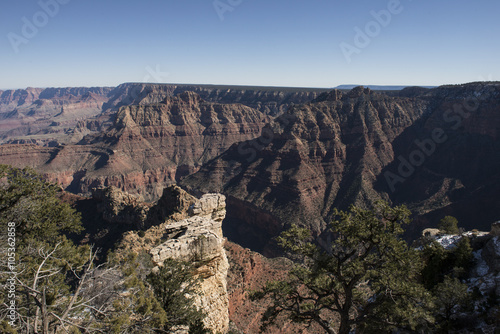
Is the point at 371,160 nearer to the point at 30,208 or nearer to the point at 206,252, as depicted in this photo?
the point at 206,252

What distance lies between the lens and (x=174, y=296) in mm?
13734

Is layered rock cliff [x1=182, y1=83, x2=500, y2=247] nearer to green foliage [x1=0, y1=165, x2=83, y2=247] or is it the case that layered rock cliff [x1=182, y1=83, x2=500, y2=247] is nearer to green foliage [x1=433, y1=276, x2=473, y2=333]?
green foliage [x1=433, y1=276, x2=473, y2=333]

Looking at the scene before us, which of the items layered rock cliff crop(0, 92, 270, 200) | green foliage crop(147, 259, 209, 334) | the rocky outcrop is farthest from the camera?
layered rock cliff crop(0, 92, 270, 200)

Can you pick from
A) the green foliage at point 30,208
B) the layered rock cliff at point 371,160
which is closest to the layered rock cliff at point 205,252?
the green foliage at point 30,208

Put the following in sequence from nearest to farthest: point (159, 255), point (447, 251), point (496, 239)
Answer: point (159, 255) → point (496, 239) → point (447, 251)

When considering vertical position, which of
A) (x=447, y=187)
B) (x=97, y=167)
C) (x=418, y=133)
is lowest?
(x=97, y=167)

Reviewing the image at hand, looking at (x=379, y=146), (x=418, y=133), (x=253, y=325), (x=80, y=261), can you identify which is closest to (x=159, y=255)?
(x=80, y=261)

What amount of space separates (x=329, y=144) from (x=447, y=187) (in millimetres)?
39294

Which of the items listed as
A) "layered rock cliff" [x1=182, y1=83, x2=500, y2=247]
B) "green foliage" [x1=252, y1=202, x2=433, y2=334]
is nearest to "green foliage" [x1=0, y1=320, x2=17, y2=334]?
Result: "green foliage" [x1=252, y1=202, x2=433, y2=334]

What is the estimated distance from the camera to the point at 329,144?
105 meters

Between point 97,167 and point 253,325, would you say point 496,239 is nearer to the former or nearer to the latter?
point 253,325

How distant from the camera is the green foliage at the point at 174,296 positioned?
528 inches

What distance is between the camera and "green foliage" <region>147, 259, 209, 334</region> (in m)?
13.4

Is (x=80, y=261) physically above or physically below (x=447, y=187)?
above
